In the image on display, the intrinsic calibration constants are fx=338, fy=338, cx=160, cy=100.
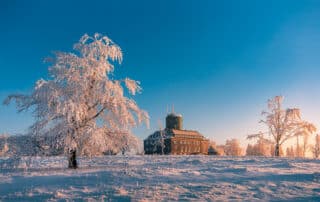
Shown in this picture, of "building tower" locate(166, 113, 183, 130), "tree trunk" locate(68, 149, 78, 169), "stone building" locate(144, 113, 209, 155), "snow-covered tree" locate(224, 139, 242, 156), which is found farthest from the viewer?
"snow-covered tree" locate(224, 139, 242, 156)

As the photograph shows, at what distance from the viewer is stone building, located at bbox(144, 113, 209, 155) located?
8831 cm

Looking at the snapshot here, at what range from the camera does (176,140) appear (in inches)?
3546

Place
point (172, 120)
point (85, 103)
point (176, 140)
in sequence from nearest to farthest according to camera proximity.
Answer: point (85, 103) < point (176, 140) < point (172, 120)

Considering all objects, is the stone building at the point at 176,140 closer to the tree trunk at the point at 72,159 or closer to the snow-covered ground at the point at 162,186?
the tree trunk at the point at 72,159

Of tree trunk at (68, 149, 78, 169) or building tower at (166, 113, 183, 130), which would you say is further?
building tower at (166, 113, 183, 130)

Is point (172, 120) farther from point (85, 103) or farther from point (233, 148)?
point (85, 103)

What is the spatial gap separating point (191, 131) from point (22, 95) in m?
79.0

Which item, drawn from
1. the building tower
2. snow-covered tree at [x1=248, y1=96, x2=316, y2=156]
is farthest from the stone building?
snow-covered tree at [x1=248, y1=96, x2=316, y2=156]

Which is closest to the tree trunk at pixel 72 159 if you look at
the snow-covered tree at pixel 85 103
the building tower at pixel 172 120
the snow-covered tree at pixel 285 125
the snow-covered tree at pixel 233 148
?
the snow-covered tree at pixel 85 103

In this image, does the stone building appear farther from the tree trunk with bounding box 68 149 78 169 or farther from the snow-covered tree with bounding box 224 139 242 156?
the tree trunk with bounding box 68 149 78 169

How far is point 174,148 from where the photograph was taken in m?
89.4

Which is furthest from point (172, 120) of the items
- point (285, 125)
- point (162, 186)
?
point (162, 186)

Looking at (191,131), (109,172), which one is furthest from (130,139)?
(191,131)

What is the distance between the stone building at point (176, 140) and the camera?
290 feet
